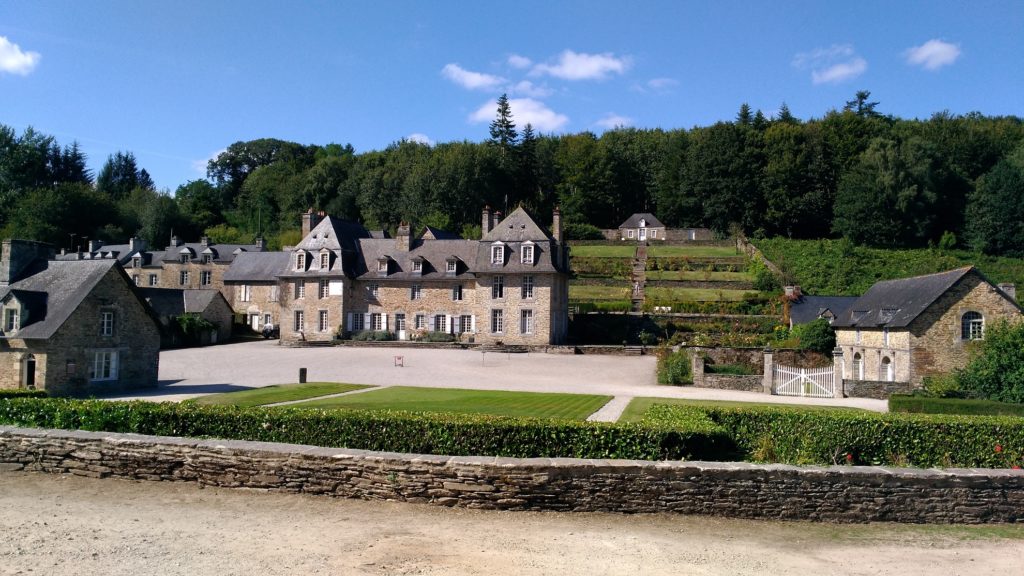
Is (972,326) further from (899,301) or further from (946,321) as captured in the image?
(899,301)

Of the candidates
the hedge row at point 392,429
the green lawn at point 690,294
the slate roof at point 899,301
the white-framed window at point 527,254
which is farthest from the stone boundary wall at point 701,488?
the green lawn at point 690,294

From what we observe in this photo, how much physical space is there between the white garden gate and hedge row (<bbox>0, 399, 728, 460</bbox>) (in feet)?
55.3

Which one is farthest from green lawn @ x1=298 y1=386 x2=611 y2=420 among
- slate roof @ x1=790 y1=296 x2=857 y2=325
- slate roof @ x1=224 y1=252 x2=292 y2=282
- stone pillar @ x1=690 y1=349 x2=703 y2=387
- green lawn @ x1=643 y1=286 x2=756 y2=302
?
slate roof @ x1=224 y1=252 x2=292 y2=282

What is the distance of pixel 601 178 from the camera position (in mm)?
80125

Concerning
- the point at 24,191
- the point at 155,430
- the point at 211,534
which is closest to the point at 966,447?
the point at 211,534

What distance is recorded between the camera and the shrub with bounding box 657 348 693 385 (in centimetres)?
2823

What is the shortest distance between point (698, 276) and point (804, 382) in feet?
97.0

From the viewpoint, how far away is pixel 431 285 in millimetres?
45844

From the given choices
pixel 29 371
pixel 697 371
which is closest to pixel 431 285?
pixel 697 371

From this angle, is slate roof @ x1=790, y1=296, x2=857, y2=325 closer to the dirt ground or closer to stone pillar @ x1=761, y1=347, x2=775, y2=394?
stone pillar @ x1=761, y1=347, x2=775, y2=394

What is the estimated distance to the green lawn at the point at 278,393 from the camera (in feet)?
67.2

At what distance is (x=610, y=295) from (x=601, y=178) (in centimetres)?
3108

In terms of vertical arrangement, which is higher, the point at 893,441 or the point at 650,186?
the point at 650,186

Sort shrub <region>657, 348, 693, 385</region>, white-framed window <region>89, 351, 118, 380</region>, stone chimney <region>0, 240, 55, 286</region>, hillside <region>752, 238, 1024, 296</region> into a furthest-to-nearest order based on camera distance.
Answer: hillside <region>752, 238, 1024, 296</region>
shrub <region>657, 348, 693, 385</region>
stone chimney <region>0, 240, 55, 286</region>
white-framed window <region>89, 351, 118, 380</region>
